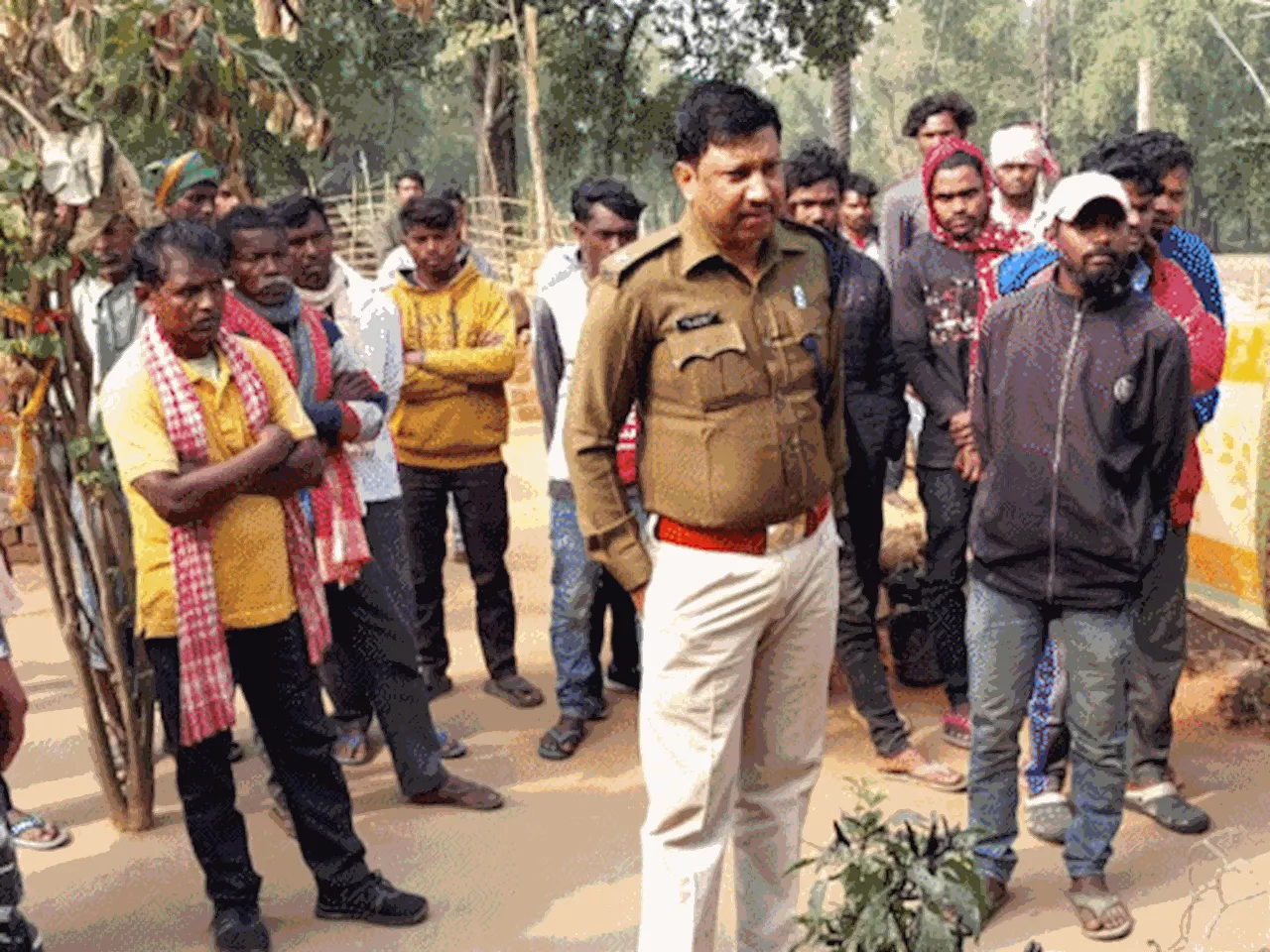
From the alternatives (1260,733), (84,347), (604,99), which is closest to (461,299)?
(84,347)

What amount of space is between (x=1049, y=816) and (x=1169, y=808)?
1.20ft

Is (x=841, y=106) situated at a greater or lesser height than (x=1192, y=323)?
greater

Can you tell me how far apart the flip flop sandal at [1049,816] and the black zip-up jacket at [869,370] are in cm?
129

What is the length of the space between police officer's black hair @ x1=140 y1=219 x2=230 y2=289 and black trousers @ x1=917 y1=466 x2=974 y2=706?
2559 mm

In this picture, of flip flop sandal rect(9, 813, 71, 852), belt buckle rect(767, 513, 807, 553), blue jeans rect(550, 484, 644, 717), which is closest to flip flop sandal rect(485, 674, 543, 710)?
blue jeans rect(550, 484, 644, 717)

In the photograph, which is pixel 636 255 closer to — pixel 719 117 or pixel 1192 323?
pixel 719 117

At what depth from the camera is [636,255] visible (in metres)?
2.93

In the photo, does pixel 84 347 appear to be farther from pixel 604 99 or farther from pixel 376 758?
pixel 604 99

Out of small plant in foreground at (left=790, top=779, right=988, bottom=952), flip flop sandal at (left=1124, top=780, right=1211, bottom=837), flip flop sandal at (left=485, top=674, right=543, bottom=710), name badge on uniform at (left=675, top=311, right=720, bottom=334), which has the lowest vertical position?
flip flop sandal at (left=1124, top=780, right=1211, bottom=837)

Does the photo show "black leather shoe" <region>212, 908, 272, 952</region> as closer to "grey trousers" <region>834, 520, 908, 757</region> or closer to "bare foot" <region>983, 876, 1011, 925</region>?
"bare foot" <region>983, 876, 1011, 925</region>

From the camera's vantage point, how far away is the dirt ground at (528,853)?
364 cm

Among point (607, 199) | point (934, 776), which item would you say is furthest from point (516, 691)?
point (607, 199)

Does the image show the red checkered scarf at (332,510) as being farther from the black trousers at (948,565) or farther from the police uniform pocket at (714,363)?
the black trousers at (948,565)

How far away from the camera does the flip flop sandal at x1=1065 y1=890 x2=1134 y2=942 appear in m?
3.49
